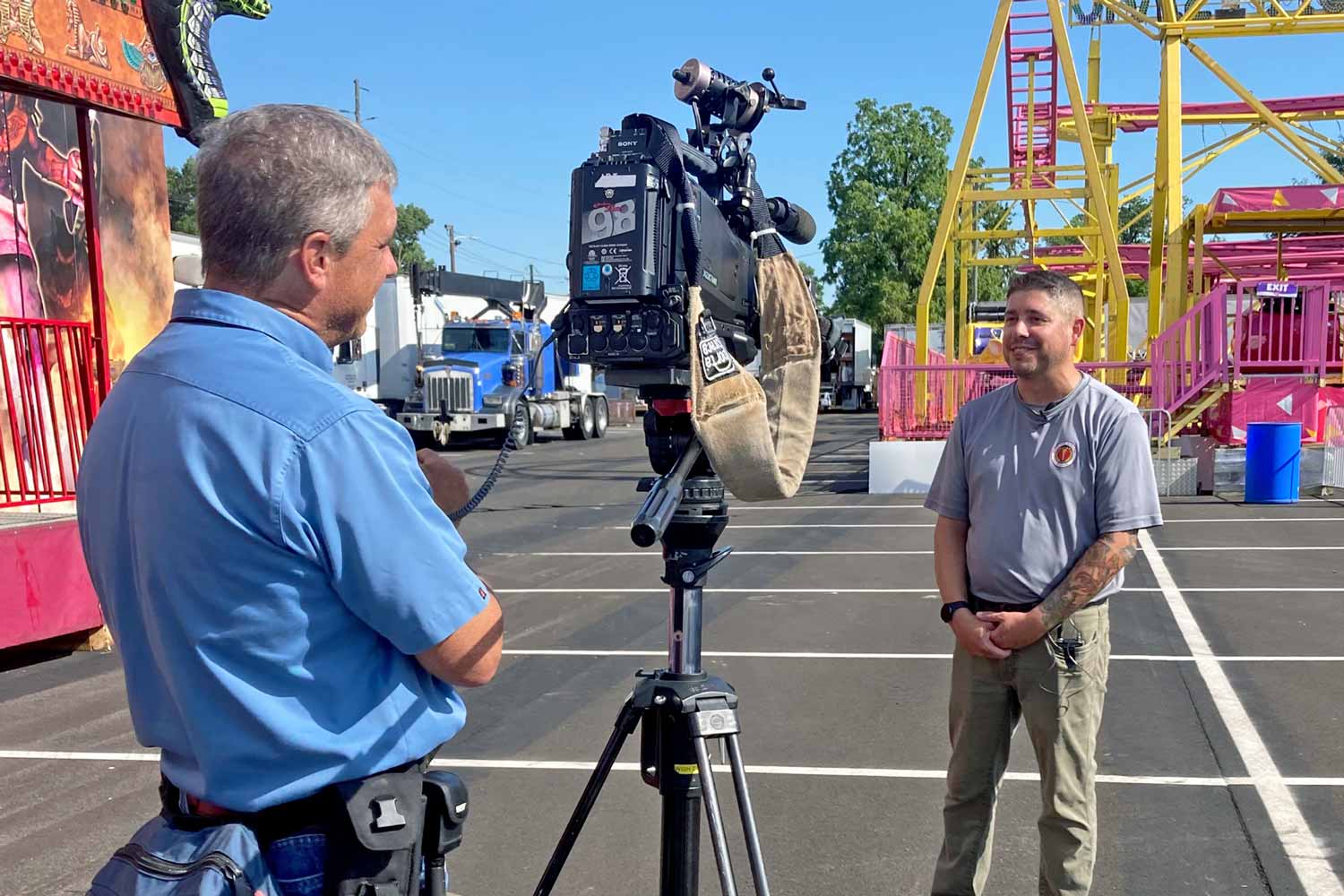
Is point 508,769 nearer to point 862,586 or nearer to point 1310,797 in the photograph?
point 1310,797

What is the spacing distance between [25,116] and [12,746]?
5.89 meters

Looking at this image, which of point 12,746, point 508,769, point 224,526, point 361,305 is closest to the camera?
point 224,526

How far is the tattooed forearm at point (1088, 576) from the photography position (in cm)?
322

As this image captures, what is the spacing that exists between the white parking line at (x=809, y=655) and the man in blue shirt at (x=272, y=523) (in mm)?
5249

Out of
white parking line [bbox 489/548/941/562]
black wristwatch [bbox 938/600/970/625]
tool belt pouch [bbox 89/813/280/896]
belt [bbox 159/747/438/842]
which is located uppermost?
belt [bbox 159/747/438/842]

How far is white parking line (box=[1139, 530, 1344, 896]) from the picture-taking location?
3.76m

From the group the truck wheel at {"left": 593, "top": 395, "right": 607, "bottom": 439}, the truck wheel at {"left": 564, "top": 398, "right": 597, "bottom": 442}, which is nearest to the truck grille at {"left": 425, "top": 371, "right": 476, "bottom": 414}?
the truck wheel at {"left": 564, "top": 398, "right": 597, "bottom": 442}

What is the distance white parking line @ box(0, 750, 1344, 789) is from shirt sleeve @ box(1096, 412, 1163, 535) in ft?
5.85

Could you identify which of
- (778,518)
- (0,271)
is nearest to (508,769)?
(0,271)

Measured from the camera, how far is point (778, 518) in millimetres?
13812

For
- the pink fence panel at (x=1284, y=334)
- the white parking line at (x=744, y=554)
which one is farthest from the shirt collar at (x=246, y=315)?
the pink fence panel at (x=1284, y=334)

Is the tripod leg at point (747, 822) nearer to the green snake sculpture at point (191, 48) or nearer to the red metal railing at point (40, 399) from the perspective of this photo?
the red metal railing at point (40, 399)

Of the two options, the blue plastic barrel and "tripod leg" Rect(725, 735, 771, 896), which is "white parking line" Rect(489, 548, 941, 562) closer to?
the blue plastic barrel

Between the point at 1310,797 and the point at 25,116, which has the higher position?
the point at 25,116
